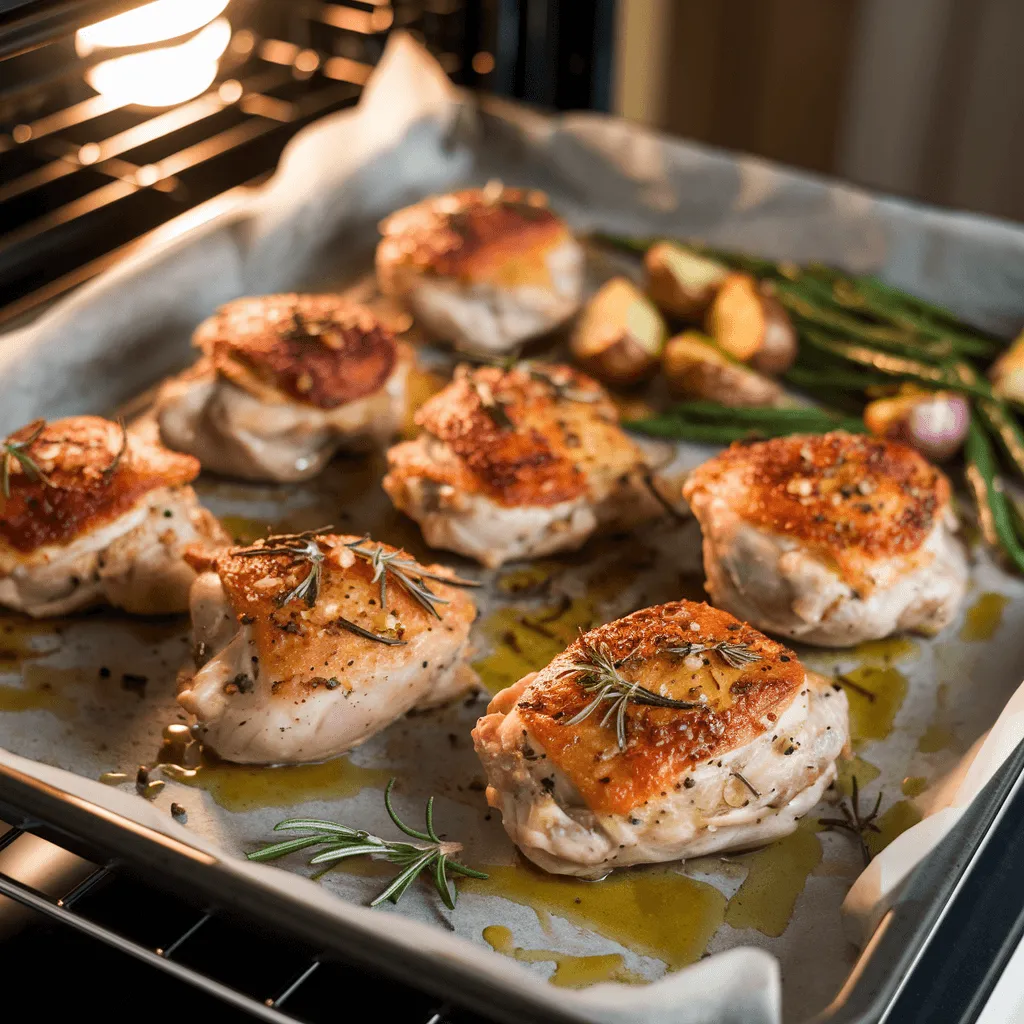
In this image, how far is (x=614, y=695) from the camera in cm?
277

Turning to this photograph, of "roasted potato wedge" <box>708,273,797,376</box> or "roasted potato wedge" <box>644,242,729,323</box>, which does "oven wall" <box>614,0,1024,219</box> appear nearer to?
"roasted potato wedge" <box>644,242,729,323</box>

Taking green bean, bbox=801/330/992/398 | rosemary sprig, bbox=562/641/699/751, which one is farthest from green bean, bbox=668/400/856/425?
rosemary sprig, bbox=562/641/699/751

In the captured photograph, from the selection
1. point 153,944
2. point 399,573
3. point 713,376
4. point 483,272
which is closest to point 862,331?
point 713,376

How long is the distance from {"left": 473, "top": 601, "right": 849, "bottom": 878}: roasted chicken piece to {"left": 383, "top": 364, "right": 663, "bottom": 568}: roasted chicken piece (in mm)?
749

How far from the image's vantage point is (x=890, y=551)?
132 inches

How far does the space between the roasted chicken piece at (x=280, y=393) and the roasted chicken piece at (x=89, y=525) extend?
38cm

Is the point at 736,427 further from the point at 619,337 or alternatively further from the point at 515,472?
the point at 515,472

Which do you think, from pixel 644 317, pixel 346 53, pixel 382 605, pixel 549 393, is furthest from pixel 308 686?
pixel 346 53

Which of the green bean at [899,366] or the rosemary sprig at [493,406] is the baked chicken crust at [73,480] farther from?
the green bean at [899,366]

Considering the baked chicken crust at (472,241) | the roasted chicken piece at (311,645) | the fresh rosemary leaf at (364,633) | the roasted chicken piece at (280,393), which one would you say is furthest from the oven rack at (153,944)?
the baked chicken crust at (472,241)

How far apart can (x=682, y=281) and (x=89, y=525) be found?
2276mm

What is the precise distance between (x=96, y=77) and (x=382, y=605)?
2104 millimetres

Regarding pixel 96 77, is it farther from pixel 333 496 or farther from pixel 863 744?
pixel 863 744

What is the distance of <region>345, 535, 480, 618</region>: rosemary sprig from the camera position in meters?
3.09
